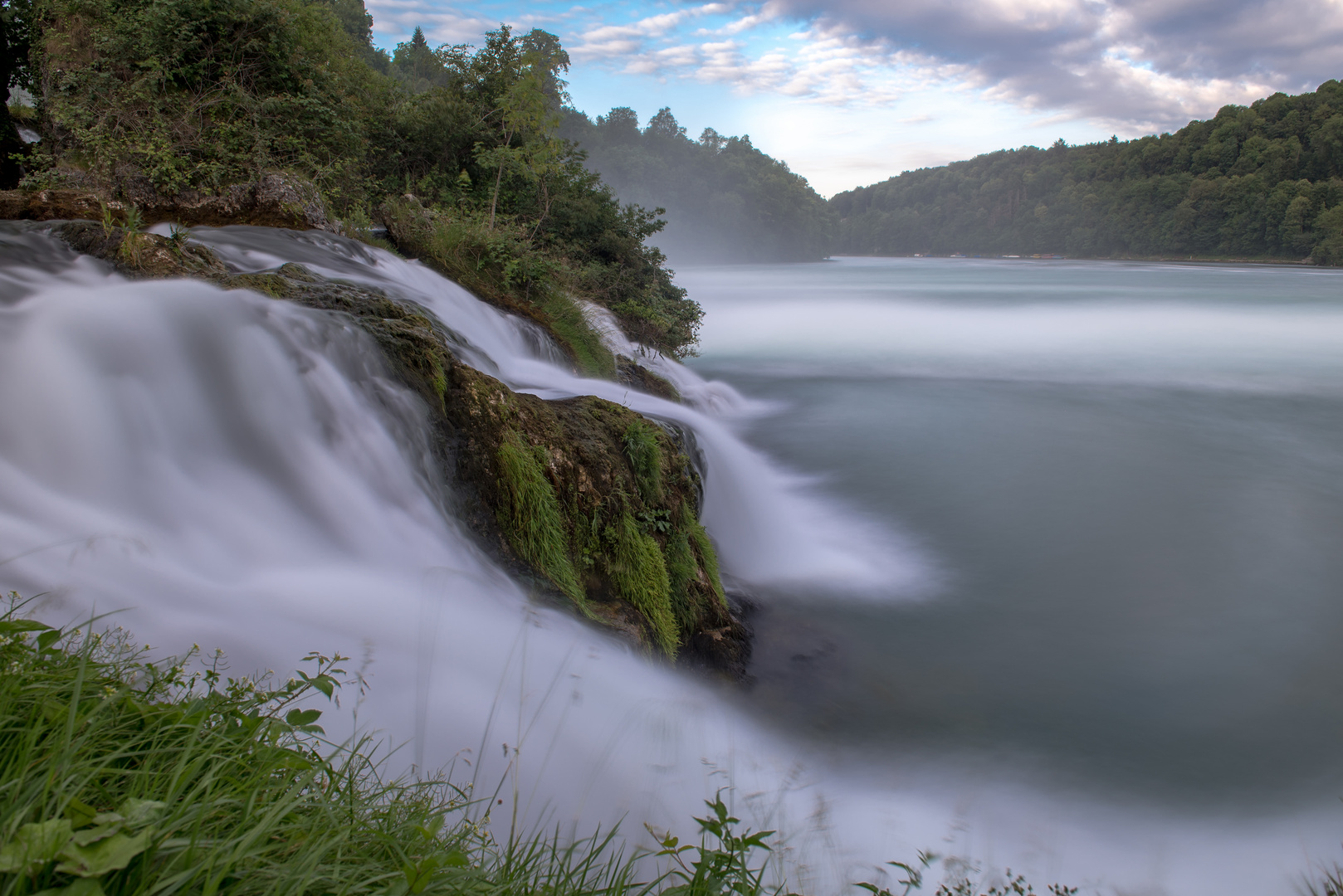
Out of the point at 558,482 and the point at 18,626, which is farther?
the point at 558,482

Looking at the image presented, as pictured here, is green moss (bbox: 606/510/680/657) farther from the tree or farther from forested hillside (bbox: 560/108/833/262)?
forested hillside (bbox: 560/108/833/262)

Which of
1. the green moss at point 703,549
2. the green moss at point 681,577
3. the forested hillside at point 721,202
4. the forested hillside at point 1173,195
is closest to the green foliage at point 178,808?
the green moss at point 681,577

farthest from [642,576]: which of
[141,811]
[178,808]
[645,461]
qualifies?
[141,811]

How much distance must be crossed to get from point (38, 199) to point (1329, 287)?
196ft

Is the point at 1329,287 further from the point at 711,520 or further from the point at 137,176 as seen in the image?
the point at 137,176

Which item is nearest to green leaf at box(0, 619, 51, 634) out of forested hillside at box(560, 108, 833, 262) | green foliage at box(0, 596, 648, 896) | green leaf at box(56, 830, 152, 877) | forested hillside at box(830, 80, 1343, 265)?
green foliage at box(0, 596, 648, 896)

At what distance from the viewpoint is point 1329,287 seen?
4384cm

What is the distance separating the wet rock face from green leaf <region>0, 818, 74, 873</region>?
3.17 metres

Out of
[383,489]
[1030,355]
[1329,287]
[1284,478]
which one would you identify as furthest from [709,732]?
[1329,287]

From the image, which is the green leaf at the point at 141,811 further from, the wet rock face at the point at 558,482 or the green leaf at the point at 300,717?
the wet rock face at the point at 558,482

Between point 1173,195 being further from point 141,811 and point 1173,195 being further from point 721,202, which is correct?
point 141,811

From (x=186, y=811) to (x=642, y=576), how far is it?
3603mm

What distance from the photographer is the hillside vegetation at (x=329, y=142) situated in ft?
29.9

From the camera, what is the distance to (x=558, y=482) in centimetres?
491
